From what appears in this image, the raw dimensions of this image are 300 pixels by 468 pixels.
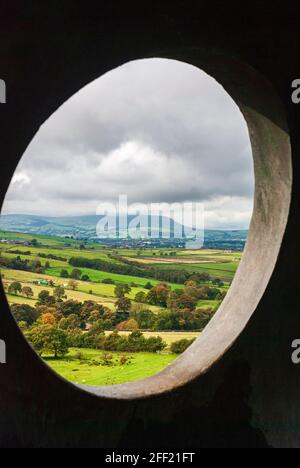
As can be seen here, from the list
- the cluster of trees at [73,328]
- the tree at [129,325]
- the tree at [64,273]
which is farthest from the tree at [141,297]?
the tree at [64,273]

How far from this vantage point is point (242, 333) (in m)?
4.28

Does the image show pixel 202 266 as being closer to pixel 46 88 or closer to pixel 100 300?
pixel 100 300

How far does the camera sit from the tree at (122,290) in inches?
385

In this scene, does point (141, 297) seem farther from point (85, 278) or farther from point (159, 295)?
point (85, 278)

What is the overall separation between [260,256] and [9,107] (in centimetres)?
246

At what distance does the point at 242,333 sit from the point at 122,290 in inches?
238

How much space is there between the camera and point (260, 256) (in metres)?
4.59

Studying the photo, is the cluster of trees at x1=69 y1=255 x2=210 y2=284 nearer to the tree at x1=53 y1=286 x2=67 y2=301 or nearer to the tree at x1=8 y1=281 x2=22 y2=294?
the tree at x1=53 y1=286 x2=67 y2=301

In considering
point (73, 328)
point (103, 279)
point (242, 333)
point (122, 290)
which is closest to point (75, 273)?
point (103, 279)

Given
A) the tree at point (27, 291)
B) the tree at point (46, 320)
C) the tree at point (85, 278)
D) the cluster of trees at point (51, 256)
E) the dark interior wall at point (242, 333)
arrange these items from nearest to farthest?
the dark interior wall at point (242, 333)
the tree at point (46, 320)
the tree at point (27, 291)
the tree at point (85, 278)
the cluster of trees at point (51, 256)

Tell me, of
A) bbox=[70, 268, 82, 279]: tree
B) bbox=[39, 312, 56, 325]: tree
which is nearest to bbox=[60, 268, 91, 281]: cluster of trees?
bbox=[70, 268, 82, 279]: tree

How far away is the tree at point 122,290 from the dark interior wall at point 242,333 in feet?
18.0

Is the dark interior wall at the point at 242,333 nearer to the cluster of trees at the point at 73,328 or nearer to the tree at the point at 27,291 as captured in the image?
the cluster of trees at the point at 73,328

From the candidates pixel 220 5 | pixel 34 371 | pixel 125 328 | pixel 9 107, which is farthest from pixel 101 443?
pixel 125 328
